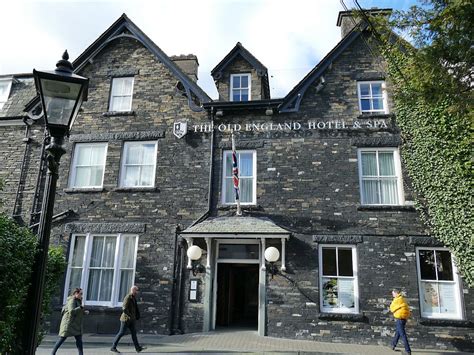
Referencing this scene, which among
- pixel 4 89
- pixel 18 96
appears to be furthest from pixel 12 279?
pixel 4 89

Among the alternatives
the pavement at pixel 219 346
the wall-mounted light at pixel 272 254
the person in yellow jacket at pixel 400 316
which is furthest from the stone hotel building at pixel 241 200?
the person in yellow jacket at pixel 400 316

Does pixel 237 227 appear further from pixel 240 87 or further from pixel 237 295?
pixel 240 87

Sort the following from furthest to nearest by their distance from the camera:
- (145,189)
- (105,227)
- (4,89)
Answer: (4,89)
(145,189)
(105,227)

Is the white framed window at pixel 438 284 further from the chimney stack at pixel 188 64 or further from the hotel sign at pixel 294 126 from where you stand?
the chimney stack at pixel 188 64

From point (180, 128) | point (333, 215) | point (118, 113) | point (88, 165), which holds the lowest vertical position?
point (333, 215)

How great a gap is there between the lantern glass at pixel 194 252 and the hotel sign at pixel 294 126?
4.30 metres

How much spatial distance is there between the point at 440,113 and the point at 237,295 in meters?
10.0

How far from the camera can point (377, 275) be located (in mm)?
12344

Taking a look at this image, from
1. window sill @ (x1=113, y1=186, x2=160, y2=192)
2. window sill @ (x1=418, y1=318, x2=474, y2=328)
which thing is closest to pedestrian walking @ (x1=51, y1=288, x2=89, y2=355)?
window sill @ (x1=113, y1=186, x2=160, y2=192)

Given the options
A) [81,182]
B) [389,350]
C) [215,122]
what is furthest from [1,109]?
[389,350]

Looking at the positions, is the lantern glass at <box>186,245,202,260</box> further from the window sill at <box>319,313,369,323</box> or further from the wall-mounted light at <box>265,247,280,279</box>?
the window sill at <box>319,313,369,323</box>

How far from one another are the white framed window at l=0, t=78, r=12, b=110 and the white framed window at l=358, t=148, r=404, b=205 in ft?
48.2

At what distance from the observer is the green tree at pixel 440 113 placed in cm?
839

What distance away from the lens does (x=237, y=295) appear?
1625 cm
